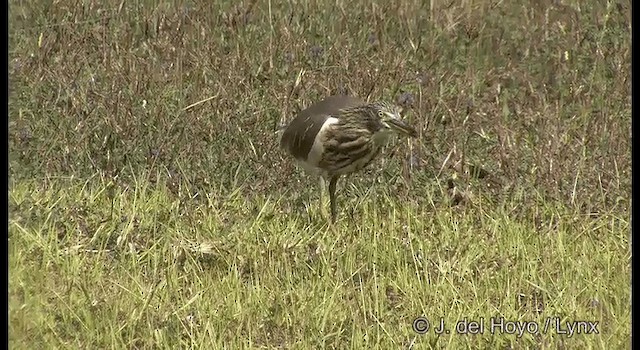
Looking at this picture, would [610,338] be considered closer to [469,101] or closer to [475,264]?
[475,264]

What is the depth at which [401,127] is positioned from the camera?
6.84 m

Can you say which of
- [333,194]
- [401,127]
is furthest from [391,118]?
[333,194]

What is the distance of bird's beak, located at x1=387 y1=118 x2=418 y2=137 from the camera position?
6816mm

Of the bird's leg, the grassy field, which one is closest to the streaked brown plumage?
the bird's leg

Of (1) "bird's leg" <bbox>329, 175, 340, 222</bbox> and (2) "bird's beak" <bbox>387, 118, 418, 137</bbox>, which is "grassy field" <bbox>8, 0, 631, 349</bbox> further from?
(2) "bird's beak" <bbox>387, 118, 418, 137</bbox>

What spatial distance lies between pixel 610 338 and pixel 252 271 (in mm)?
1553

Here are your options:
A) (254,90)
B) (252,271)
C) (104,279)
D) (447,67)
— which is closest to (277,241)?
(252,271)

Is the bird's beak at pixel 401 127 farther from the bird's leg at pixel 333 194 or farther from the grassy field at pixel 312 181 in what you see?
the bird's leg at pixel 333 194

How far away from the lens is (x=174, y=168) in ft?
22.9

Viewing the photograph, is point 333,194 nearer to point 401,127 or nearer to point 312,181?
point 312,181

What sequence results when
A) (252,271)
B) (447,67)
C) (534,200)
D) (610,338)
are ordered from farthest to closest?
(447,67)
(534,200)
(252,271)
(610,338)

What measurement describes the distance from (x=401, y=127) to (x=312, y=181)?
1.78 ft

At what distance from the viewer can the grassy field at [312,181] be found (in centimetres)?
588

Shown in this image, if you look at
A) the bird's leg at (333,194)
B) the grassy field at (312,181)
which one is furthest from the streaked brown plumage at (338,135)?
the grassy field at (312,181)
